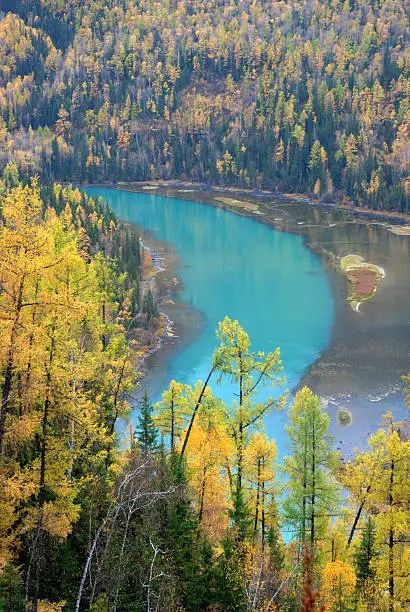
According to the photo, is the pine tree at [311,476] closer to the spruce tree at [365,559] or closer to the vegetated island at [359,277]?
the spruce tree at [365,559]

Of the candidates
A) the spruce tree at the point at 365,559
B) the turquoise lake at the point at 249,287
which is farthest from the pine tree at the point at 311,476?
the turquoise lake at the point at 249,287

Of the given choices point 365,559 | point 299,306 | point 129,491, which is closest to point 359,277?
point 299,306

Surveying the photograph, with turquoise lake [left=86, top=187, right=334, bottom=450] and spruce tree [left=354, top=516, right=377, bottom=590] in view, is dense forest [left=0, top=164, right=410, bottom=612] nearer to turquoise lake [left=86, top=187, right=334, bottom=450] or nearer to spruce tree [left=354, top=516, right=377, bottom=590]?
spruce tree [left=354, top=516, right=377, bottom=590]

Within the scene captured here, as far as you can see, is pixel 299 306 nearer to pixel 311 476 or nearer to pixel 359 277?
pixel 359 277

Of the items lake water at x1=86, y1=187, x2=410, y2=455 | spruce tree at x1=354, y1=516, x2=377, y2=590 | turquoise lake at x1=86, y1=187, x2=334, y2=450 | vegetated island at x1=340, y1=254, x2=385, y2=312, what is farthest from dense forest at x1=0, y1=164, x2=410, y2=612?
vegetated island at x1=340, y1=254, x2=385, y2=312

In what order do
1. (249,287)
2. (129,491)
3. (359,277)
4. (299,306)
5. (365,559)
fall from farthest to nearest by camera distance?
(359,277) → (249,287) → (299,306) → (365,559) → (129,491)

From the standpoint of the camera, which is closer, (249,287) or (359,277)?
(249,287)

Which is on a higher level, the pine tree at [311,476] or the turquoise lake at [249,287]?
the turquoise lake at [249,287]
